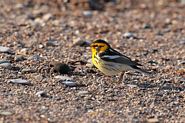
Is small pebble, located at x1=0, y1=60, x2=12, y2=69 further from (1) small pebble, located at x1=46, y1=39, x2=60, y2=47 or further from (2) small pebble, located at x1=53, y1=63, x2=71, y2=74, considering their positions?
(1) small pebble, located at x1=46, y1=39, x2=60, y2=47

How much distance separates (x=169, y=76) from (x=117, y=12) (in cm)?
676

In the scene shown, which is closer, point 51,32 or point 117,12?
point 51,32

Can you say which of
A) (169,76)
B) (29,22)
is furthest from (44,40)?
(169,76)

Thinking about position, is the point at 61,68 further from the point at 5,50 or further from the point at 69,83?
the point at 5,50

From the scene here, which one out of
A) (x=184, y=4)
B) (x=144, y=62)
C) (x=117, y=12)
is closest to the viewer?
(x=144, y=62)

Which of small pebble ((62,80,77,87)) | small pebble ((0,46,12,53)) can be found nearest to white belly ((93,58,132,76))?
small pebble ((62,80,77,87))

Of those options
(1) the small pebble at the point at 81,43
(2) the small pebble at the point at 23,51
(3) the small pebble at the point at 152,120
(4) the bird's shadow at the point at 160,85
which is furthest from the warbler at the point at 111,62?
(1) the small pebble at the point at 81,43

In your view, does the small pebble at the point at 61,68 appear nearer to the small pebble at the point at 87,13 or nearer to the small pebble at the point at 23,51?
the small pebble at the point at 23,51

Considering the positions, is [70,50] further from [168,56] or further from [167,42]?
[167,42]

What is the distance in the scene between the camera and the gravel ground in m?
7.84

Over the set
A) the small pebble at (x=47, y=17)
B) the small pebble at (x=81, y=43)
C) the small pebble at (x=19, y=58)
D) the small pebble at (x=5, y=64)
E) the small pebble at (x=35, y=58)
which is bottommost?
the small pebble at (x=81, y=43)

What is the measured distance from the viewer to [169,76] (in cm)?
997

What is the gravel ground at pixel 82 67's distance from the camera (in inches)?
309

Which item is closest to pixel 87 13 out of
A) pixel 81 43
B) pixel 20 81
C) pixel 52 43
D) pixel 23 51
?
pixel 81 43
